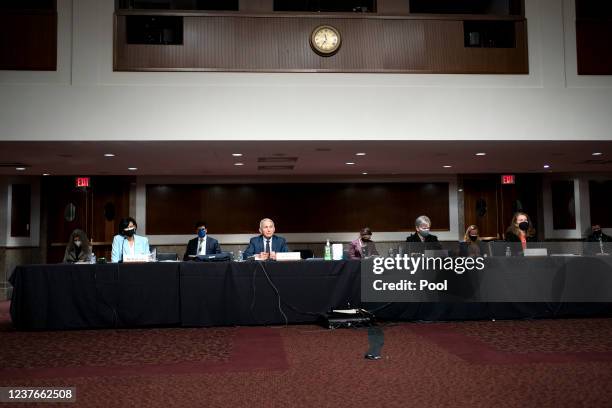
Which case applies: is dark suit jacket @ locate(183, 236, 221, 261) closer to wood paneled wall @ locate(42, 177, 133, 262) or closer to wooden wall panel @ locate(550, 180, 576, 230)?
wood paneled wall @ locate(42, 177, 133, 262)

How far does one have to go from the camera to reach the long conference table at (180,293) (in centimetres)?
655

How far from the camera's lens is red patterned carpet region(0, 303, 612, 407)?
146 inches

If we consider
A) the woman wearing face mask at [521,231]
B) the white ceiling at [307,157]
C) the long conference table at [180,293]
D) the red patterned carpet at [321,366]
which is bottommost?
the red patterned carpet at [321,366]

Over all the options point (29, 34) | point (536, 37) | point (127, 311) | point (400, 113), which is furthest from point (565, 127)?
point (29, 34)

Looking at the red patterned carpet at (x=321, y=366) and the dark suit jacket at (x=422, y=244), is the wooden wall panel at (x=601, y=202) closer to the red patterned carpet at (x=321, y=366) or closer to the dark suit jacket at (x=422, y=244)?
the red patterned carpet at (x=321, y=366)

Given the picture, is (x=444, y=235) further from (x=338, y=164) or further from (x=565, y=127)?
(x=565, y=127)

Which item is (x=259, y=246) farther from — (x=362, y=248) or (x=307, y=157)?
(x=307, y=157)

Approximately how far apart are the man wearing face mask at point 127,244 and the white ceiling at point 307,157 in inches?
54.3

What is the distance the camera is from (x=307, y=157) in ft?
31.8

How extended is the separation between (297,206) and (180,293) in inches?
245

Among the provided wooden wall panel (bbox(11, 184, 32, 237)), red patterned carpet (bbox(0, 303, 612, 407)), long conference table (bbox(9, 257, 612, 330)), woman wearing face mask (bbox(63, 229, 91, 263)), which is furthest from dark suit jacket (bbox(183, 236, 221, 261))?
wooden wall panel (bbox(11, 184, 32, 237))

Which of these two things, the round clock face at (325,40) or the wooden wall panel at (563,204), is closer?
the round clock face at (325,40)

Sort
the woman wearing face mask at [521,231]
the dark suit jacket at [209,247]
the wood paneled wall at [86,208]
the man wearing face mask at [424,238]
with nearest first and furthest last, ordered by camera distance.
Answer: the man wearing face mask at [424,238] < the woman wearing face mask at [521,231] < the dark suit jacket at [209,247] < the wood paneled wall at [86,208]

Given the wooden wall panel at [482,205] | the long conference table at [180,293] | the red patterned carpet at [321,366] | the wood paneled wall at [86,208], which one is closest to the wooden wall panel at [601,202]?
the wooden wall panel at [482,205]
